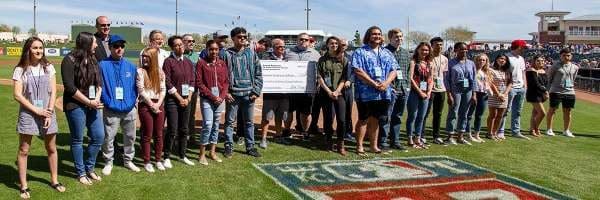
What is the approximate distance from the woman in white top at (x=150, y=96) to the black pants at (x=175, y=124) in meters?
0.14

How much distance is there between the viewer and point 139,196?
5.25 meters

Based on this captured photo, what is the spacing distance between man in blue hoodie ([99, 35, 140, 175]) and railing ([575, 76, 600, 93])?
2003cm

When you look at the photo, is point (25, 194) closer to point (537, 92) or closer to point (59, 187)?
point (59, 187)

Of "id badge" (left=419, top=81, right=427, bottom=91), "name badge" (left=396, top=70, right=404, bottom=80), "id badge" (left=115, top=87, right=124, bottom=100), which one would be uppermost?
"name badge" (left=396, top=70, right=404, bottom=80)

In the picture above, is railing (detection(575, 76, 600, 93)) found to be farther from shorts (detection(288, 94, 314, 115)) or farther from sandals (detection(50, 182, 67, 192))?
sandals (detection(50, 182, 67, 192))

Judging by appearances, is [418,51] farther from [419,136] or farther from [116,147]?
[116,147]

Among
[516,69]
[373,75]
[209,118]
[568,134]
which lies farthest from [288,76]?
[568,134]

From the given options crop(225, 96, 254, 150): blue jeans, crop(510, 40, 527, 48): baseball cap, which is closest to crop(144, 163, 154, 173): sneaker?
crop(225, 96, 254, 150): blue jeans

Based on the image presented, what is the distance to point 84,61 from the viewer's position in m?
5.42

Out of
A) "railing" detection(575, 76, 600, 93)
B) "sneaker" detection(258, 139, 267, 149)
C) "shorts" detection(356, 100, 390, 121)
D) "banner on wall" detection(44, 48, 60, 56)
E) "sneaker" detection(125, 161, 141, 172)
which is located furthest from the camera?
"banner on wall" detection(44, 48, 60, 56)

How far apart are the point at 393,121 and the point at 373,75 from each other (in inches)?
46.0

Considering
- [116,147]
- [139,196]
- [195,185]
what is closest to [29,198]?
[139,196]

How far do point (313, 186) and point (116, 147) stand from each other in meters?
3.21

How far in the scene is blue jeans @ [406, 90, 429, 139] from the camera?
8.21 meters
